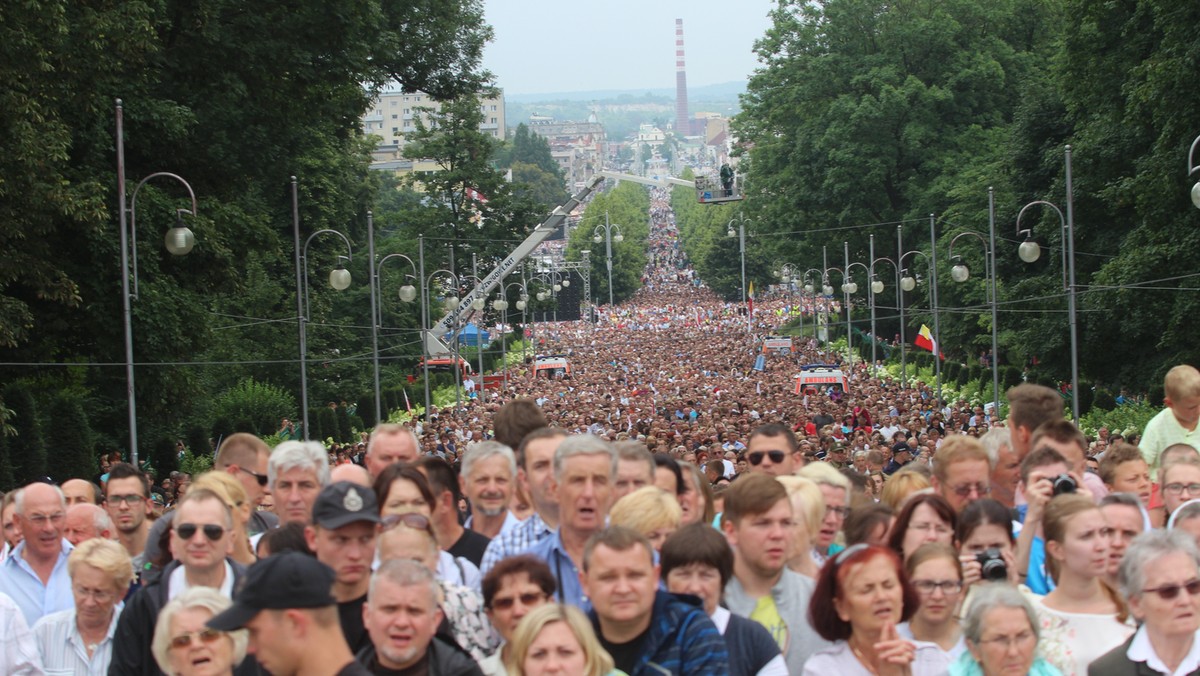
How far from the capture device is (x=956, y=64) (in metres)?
63.9

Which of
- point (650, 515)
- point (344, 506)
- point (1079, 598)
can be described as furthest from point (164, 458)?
point (1079, 598)

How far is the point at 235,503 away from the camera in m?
8.17

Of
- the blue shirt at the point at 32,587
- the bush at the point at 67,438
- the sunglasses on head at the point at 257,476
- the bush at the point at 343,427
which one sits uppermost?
the sunglasses on head at the point at 257,476

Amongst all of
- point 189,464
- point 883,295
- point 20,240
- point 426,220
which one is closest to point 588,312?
point 426,220

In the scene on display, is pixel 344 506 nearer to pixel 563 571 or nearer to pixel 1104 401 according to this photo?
pixel 563 571

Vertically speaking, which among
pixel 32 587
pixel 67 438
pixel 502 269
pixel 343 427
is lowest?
Result: pixel 343 427

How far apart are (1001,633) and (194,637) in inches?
103

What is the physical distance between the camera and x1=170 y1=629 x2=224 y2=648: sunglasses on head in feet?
19.7

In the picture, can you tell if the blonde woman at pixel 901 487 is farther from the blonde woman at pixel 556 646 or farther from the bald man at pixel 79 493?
the bald man at pixel 79 493

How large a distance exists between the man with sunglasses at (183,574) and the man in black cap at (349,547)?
64cm

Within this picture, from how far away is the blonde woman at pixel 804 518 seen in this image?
761cm

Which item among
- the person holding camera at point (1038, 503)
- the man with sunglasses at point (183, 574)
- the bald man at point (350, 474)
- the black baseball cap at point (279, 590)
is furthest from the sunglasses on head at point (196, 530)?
the person holding camera at point (1038, 503)

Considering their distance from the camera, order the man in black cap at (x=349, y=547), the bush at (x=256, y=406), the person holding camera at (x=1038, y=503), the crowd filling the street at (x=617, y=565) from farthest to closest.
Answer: the bush at (x=256, y=406)
the person holding camera at (x=1038, y=503)
the man in black cap at (x=349, y=547)
the crowd filling the street at (x=617, y=565)

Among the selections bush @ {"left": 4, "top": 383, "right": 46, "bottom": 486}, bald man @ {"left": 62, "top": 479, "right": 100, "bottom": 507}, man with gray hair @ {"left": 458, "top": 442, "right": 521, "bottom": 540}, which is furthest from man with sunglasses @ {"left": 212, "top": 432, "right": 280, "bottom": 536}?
bush @ {"left": 4, "top": 383, "right": 46, "bottom": 486}
